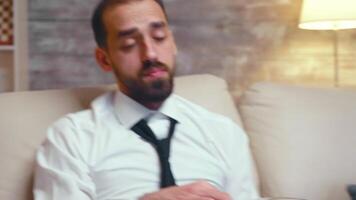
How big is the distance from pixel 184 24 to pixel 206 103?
627mm

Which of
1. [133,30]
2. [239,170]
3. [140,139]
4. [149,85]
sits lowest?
[239,170]

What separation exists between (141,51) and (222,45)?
0.89 m

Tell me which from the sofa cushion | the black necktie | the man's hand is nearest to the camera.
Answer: the man's hand

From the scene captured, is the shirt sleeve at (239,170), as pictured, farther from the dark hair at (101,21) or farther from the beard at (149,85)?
the dark hair at (101,21)

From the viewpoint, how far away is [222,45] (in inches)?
87.6

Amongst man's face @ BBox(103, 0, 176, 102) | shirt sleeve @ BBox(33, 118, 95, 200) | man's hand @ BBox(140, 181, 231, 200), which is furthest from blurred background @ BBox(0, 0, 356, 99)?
man's hand @ BBox(140, 181, 231, 200)

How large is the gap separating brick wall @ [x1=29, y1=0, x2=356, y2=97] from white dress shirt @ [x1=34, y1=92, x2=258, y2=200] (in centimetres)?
71

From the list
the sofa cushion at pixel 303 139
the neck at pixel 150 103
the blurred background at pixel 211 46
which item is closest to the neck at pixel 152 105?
the neck at pixel 150 103

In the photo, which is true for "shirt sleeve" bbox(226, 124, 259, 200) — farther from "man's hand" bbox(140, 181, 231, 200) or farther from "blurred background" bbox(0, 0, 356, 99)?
"blurred background" bbox(0, 0, 356, 99)

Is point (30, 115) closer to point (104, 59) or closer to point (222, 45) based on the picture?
point (104, 59)

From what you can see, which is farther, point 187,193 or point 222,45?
point 222,45

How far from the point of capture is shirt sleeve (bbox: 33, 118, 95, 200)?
121 cm

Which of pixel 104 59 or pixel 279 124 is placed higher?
pixel 104 59

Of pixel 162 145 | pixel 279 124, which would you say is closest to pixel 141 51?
pixel 162 145
